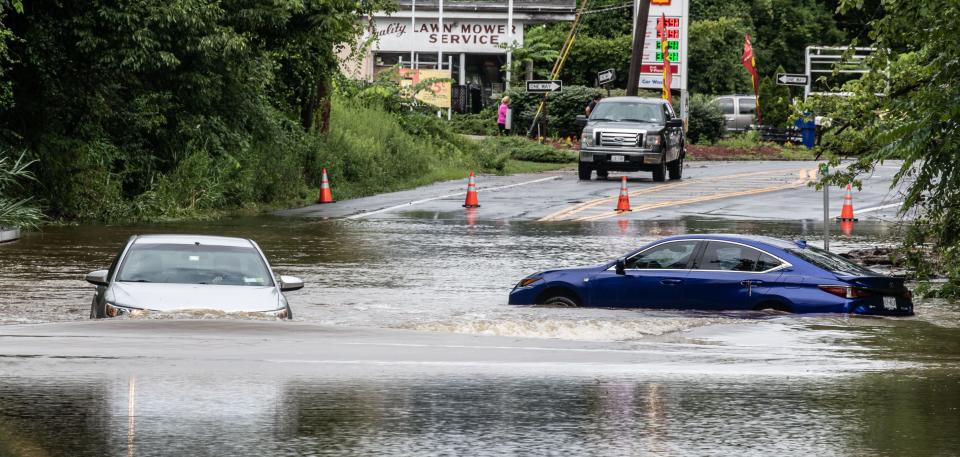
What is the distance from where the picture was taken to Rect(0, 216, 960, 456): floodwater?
883 cm

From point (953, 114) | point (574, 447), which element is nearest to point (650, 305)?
point (953, 114)

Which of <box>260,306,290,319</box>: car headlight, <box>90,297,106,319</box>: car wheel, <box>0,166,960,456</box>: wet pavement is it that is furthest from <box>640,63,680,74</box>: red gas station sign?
<box>260,306,290,319</box>: car headlight

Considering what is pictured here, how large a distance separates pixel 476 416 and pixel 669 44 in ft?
158

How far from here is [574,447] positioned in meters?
8.66

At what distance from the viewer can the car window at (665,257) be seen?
1688cm

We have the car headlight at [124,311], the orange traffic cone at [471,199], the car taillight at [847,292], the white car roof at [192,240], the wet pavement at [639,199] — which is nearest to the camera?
the car headlight at [124,311]

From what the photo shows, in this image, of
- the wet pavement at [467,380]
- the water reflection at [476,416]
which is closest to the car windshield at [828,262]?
the wet pavement at [467,380]

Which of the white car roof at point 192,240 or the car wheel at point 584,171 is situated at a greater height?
the white car roof at point 192,240

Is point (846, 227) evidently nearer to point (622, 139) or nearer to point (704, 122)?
point (622, 139)

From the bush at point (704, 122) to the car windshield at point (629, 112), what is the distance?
53.5ft

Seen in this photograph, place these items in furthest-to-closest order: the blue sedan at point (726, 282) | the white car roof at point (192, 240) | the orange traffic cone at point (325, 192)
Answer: the orange traffic cone at point (325, 192)
the blue sedan at point (726, 282)
the white car roof at point (192, 240)

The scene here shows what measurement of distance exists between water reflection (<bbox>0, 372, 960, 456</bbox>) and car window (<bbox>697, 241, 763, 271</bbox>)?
507cm

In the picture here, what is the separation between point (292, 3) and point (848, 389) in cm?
2197

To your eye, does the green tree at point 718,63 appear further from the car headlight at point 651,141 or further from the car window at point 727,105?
the car headlight at point 651,141
